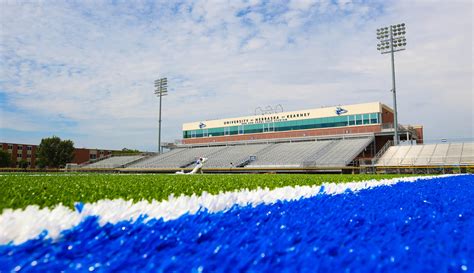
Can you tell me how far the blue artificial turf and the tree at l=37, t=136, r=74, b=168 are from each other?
54997mm

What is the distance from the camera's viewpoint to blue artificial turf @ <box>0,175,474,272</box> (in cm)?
105

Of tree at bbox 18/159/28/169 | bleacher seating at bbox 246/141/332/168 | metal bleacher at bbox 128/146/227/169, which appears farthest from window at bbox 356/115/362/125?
tree at bbox 18/159/28/169

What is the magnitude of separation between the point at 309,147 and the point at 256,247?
103ft

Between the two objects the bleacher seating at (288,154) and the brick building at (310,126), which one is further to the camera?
the brick building at (310,126)

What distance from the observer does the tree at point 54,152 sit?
50125 mm

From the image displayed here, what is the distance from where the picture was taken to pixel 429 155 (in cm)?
2589

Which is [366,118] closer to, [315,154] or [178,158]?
[315,154]

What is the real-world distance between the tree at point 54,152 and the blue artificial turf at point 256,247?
5500 centimetres

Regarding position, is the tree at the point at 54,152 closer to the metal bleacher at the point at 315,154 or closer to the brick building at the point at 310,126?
the brick building at the point at 310,126

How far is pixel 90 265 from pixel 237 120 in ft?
131

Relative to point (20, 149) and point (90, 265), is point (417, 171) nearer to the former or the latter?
point (90, 265)

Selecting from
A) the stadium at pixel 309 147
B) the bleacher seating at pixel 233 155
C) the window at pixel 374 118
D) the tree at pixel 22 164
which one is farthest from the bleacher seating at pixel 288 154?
the tree at pixel 22 164

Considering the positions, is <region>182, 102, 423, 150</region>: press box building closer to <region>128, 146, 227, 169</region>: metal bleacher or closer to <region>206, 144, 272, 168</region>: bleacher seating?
<region>128, 146, 227, 169</region>: metal bleacher

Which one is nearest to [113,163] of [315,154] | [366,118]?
[315,154]
